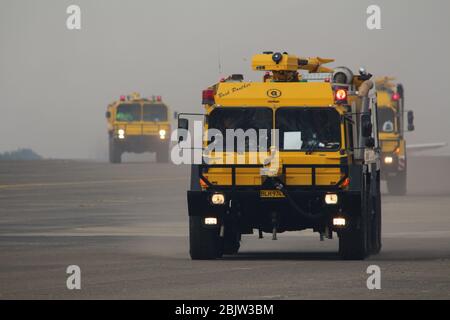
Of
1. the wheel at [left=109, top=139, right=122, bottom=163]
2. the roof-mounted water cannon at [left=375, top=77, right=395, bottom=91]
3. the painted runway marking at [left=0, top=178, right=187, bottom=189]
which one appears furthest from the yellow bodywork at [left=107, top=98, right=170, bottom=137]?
the roof-mounted water cannon at [left=375, top=77, right=395, bottom=91]

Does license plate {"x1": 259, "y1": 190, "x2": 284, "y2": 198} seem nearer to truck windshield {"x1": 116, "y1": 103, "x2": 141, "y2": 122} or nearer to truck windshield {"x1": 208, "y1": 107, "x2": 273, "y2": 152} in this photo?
truck windshield {"x1": 208, "y1": 107, "x2": 273, "y2": 152}

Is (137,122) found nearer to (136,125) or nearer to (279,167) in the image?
(136,125)

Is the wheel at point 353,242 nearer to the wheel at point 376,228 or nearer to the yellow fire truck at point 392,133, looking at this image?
the wheel at point 376,228

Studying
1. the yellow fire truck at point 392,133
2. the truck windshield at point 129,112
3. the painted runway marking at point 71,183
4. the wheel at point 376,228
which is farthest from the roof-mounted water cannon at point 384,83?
the truck windshield at point 129,112

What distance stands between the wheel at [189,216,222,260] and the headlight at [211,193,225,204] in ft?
1.45

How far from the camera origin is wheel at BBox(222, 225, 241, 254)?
26642mm

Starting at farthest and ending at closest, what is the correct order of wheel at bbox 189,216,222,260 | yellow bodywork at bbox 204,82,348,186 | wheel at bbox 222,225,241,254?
wheel at bbox 222,225,241,254 < wheel at bbox 189,216,222,260 < yellow bodywork at bbox 204,82,348,186

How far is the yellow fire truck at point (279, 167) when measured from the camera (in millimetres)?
24969

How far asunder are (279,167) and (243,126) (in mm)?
1099

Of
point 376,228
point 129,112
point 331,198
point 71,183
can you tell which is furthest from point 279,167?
point 129,112

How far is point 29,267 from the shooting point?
23.7m

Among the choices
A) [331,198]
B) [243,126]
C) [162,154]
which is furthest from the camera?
[162,154]

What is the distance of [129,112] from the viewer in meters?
Answer: 85.6
